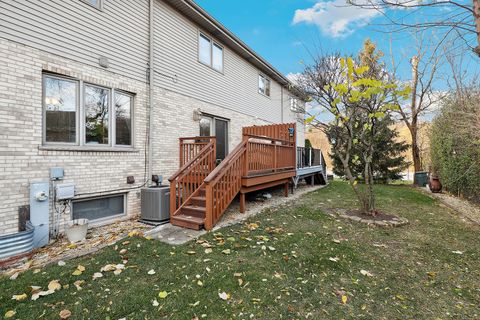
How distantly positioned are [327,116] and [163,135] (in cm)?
516

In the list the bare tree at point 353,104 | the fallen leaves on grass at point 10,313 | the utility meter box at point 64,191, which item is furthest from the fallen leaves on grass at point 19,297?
the bare tree at point 353,104

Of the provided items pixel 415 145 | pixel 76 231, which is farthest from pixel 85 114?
pixel 415 145

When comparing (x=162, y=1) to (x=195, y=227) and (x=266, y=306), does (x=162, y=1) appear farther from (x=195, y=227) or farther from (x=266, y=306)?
(x=266, y=306)

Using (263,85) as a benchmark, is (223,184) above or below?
below

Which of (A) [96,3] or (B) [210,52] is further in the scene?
(B) [210,52]

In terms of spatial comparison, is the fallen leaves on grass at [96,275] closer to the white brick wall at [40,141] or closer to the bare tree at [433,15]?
the white brick wall at [40,141]

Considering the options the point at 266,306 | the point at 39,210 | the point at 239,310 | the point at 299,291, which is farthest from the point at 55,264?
the point at 299,291

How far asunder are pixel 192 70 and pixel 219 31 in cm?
192

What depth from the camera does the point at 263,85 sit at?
12.3m

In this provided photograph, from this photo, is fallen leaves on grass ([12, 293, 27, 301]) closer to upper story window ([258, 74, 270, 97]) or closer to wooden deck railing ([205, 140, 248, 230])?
wooden deck railing ([205, 140, 248, 230])

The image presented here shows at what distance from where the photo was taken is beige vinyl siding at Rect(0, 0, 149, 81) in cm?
408

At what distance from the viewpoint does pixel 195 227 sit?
4820mm

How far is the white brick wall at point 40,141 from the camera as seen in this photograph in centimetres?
391

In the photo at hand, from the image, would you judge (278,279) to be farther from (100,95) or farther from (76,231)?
(100,95)
